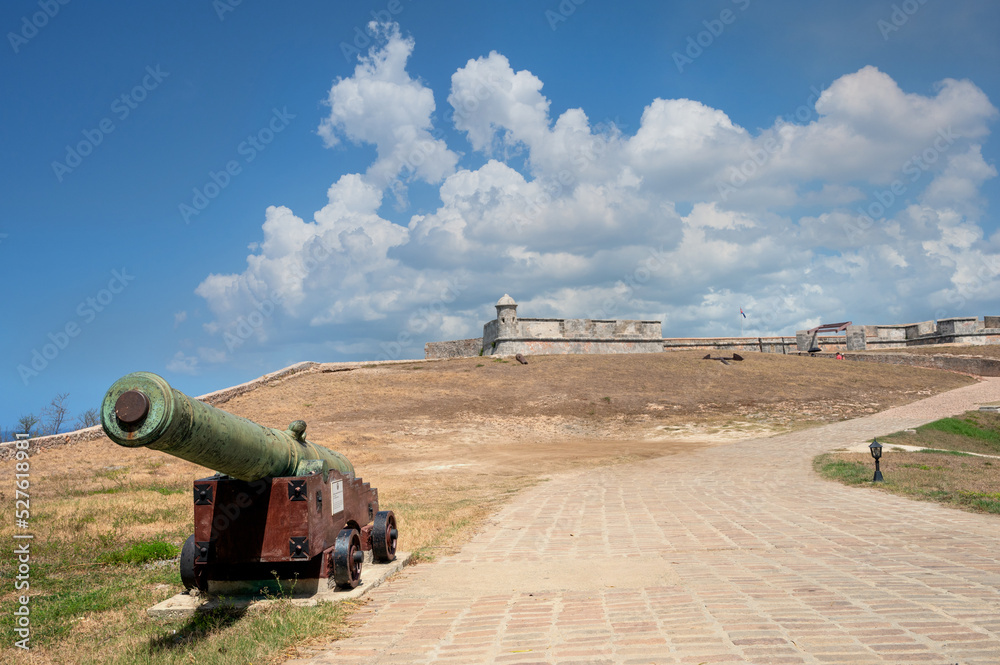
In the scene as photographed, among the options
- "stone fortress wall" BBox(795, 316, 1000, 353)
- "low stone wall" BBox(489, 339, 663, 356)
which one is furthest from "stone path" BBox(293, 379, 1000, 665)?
"stone fortress wall" BBox(795, 316, 1000, 353)

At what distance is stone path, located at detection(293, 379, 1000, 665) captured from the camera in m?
3.14

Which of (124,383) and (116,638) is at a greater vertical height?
(124,383)

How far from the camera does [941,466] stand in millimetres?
11844

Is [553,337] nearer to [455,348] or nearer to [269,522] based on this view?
[455,348]

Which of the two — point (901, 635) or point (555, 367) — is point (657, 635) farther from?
point (555, 367)

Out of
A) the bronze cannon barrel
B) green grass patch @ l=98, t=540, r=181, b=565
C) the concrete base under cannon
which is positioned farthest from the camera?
green grass patch @ l=98, t=540, r=181, b=565

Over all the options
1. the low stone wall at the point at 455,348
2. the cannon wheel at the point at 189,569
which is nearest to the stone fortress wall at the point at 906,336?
the low stone wall at the point at 455,348

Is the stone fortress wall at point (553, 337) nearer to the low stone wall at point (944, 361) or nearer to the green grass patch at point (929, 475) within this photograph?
the low stone wall at point (944, 361)

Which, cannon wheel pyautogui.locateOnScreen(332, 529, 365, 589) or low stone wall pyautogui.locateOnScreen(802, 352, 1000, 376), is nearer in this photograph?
cannon wheel pyautogui.locateOnScreen(332, 529, 365, 589)

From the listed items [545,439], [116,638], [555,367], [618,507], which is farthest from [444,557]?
[555,367]

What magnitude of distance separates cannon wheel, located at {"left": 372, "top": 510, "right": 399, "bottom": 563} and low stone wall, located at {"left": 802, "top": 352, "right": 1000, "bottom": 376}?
34.4 m

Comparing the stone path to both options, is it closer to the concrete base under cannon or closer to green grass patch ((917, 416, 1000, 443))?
the concrete base under cannon

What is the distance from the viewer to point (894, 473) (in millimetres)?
10609

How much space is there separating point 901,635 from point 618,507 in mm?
5306
